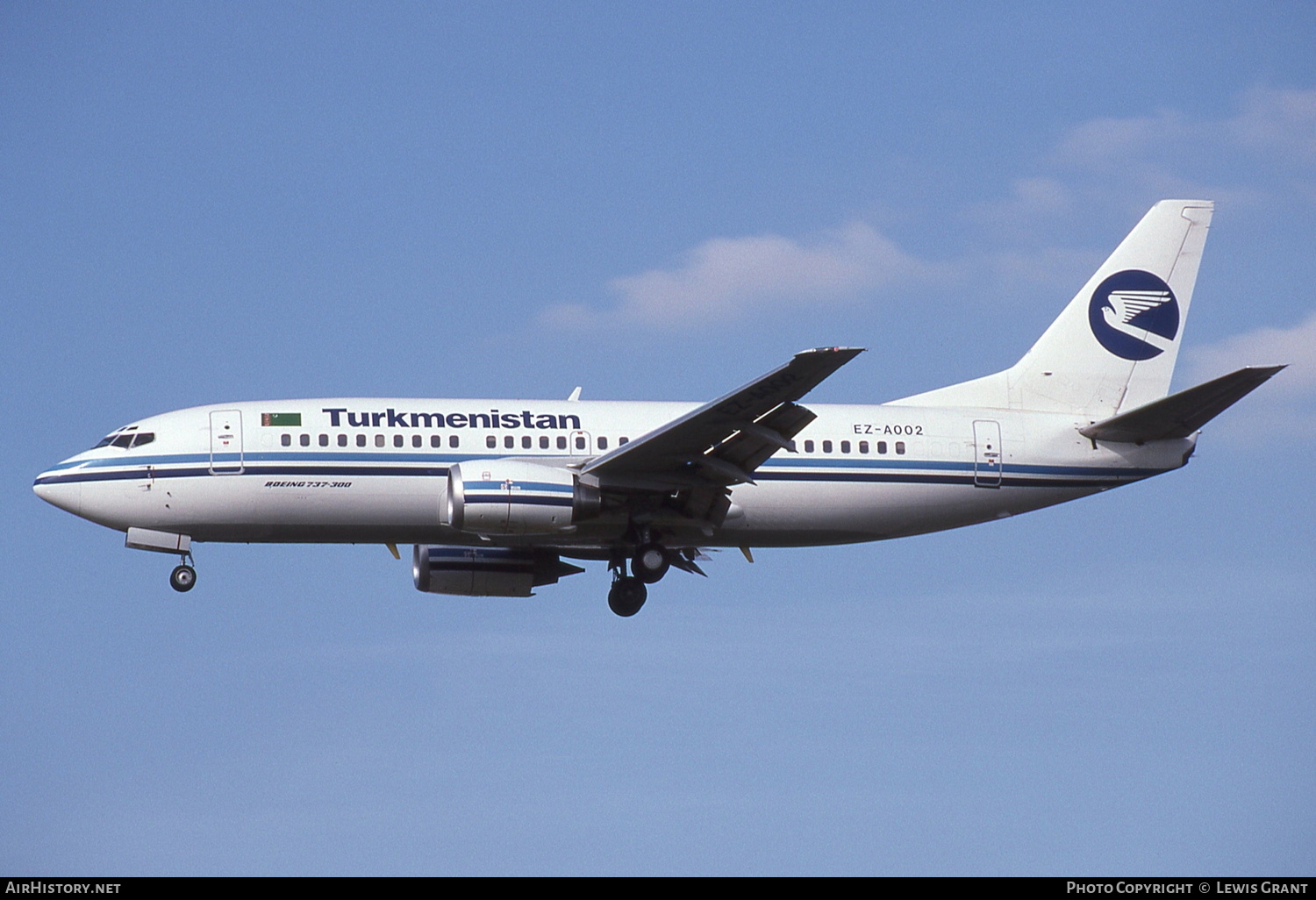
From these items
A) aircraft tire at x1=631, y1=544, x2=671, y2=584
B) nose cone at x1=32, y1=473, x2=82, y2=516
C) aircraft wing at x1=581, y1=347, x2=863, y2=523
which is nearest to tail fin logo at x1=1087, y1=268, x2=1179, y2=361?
aircraft wing at x1=581, y1=347, x2=863, y2=523

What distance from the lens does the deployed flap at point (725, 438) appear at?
30.9m

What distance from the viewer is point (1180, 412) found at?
35688 mm

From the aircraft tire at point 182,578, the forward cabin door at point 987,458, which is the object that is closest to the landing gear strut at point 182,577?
the aircraft tire at point 182,578

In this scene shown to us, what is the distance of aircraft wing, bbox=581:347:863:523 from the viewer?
31.2 m

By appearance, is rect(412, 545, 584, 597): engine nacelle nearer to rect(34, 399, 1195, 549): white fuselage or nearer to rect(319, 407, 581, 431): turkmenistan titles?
rect(34, 399, 1195, 549): white fuselage

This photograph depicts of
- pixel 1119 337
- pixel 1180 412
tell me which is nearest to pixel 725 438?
pixel 1180 412

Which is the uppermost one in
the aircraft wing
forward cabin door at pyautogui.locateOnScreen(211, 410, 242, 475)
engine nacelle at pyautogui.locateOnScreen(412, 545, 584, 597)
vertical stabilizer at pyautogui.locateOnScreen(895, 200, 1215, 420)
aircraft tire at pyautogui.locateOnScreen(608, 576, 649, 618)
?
vertical stabilizer at pyautogui.locateOnScreen(895, 200, 1215, 420)

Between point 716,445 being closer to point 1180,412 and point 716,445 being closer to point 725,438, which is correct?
point 725,438

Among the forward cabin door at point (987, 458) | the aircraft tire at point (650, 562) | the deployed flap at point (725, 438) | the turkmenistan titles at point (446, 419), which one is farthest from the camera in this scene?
the forward cabin door at point (987, 458)

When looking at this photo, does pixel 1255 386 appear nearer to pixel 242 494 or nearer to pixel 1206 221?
pixel 1206 221

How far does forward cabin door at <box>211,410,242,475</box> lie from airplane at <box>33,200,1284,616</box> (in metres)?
0.05

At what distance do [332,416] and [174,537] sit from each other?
3.96 m

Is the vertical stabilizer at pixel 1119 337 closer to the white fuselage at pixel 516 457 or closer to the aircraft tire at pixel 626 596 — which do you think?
the white fuselage at pixel 516 457

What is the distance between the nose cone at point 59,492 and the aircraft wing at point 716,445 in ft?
33.8
